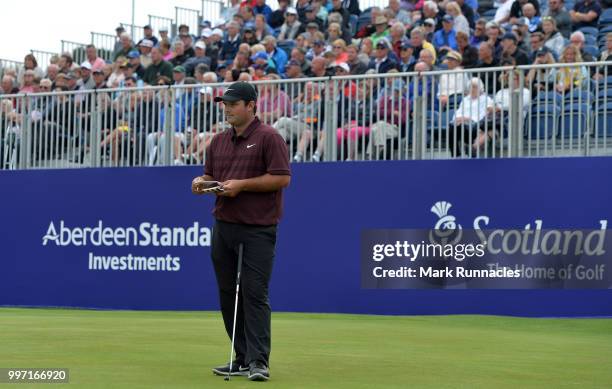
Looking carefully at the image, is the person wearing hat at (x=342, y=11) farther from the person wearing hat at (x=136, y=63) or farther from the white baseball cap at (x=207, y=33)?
the person wearing hat at (x=136, y=63)

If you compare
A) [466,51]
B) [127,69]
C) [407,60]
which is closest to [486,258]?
[466,51]

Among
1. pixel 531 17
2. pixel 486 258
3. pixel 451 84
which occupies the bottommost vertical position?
pixel 486 258

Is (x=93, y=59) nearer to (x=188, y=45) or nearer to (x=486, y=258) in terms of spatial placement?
(x=188, y=45)

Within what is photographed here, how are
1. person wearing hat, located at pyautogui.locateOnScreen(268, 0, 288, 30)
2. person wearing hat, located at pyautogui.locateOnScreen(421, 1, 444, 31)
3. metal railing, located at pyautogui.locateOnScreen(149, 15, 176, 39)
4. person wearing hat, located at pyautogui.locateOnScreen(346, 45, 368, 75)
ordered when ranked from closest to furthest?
person wearing hat, located at pyautogui.locateOnScreen(346, 45, 368, 75) → person wearing hat, located at pyautogui.locateOnScreen(421, 1, 444, 31) → person wearing hat, located at pyautogui.locateOnScreen(268, 0, 288, 30) → metal railing, located at pyautogui.locateOnScreen(149, 15, 176, 39)

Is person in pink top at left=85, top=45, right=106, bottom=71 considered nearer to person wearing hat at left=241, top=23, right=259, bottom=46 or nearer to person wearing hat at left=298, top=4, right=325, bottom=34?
person wearing hat at left=241, top=23, right=259, bottom=46

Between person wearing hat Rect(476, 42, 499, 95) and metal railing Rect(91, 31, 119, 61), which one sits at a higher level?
metal railing Rect(91, 31, 119, 61)

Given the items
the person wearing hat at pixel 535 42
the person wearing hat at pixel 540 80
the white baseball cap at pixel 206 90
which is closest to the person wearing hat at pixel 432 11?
the person wearing hat at pixel 535 42

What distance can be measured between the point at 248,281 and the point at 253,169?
0.77 metres

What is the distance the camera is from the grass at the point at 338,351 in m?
7.95

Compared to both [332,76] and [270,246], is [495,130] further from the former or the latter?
[270,246]

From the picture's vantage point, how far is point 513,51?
56.2 feet

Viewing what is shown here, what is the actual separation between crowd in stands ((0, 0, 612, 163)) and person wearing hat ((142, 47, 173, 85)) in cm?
3

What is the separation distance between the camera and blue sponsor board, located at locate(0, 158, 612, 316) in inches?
606

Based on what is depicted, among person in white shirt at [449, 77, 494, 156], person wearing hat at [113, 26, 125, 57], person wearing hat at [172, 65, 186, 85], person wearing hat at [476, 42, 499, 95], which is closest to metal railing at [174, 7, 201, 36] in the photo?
person wearing hat at [113, 26, 125, 57]
